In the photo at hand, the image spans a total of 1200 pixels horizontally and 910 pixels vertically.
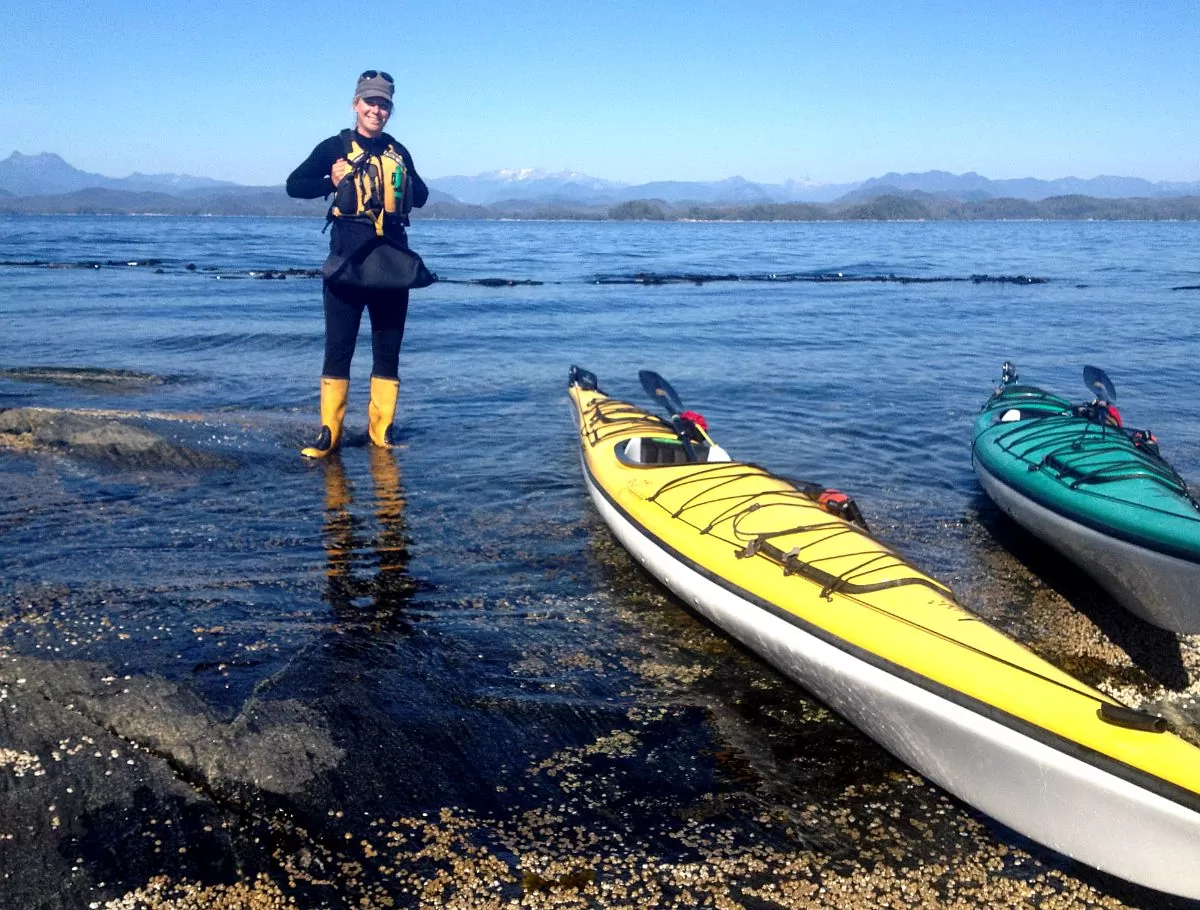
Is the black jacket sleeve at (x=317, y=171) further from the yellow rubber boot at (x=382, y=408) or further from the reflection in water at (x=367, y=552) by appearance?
the reflection in water at (x=367, y=552)

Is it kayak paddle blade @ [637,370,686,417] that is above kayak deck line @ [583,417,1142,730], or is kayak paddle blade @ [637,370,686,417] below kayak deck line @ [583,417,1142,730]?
above

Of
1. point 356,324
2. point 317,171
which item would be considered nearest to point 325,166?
point 317,171

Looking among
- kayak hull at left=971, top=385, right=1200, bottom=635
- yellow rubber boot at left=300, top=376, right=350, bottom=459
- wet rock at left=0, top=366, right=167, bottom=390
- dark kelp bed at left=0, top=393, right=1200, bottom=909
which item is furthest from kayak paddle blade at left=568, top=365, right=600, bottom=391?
wet rock at left=0, top=366, right=167, bottom=390

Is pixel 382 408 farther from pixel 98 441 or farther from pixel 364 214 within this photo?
pixel 98 441

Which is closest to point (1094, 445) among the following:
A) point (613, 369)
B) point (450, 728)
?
point (450, 728)

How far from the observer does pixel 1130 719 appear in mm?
2885

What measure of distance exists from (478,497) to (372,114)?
114 inches

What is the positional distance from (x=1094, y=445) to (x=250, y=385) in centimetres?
937

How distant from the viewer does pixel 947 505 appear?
23.8ft

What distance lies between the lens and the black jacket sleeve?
22.8 ft

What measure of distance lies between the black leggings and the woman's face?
118 cm

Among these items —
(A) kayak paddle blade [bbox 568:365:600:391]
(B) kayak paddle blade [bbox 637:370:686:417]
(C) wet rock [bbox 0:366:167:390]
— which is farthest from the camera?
(C) wet rock [bbox 0:366:167:390]

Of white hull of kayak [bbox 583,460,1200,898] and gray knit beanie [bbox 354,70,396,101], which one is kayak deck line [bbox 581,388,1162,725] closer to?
white hull of kayak [bbox 583,460,1200,898]

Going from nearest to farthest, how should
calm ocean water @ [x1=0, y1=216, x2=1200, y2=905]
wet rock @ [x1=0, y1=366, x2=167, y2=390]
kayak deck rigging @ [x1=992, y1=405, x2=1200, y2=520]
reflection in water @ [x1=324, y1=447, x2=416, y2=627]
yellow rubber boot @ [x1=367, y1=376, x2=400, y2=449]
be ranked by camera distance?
calm ocean water @ [x1=0, y1=216, x2=1200, y2=905]
reflection in water @ [x1=324, y1=447, x2=416, y2=627]
kayak deck rigging @ [x1=992, y1=405, x2=1200, y2=520]
yellow rubber boot @ [x1=367, y1=376, x2=400, y2=449]
wet rock @ [x1=0, y1=366, x2=167, y2=390]
